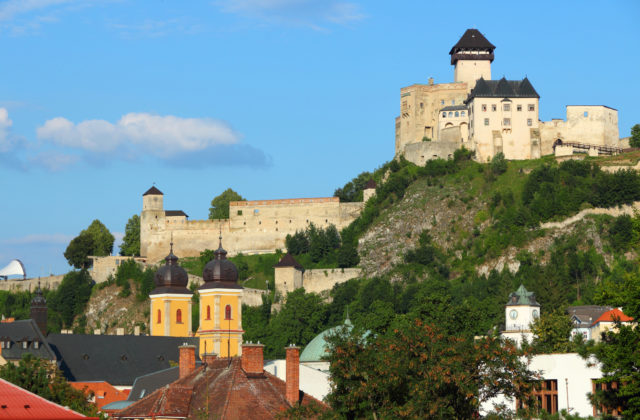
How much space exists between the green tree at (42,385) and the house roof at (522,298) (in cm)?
4290

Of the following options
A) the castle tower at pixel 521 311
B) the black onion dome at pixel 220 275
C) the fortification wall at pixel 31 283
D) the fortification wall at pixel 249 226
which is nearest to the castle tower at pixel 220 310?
the black onion dome at pixel 220 275

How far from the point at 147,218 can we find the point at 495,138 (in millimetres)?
35009

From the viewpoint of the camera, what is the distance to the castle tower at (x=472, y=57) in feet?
412

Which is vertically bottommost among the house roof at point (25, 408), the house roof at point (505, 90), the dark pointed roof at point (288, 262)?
the house roof at point (25, 408)

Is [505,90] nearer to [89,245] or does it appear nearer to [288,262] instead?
[288,262]

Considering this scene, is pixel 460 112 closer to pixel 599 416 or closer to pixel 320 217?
pixel 320 217

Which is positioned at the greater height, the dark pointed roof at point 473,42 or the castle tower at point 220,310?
the dark pointed roof at point 473,42

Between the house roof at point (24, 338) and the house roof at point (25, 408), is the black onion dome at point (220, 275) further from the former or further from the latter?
the house roof at point (25, 408)

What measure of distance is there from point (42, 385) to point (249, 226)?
77216 millimetres

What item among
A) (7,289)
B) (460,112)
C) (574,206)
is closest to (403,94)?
(460,112)

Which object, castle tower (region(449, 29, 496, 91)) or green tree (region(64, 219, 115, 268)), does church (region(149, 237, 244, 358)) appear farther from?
castle tower (region(449, 29, 496, 91))

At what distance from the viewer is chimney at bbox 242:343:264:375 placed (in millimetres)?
47094

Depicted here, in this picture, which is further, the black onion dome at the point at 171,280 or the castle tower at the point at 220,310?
the black onion dome at the point at 171,280

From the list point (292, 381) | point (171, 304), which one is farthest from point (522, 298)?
point (292, 381)
